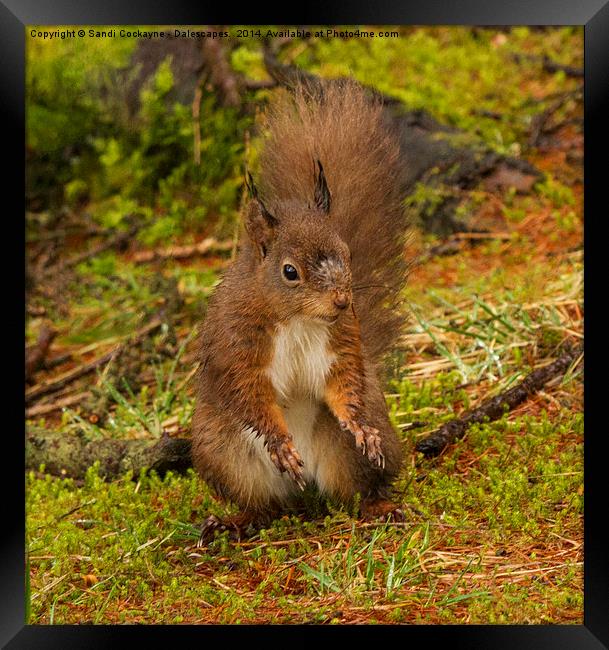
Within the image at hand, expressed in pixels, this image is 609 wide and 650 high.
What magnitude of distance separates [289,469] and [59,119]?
3925 millimetres

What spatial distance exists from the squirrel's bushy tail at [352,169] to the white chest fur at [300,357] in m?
0.43

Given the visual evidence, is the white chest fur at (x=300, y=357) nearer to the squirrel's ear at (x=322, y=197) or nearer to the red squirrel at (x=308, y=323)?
the red squirrel at (x=308, y=323)

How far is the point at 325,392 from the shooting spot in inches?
121

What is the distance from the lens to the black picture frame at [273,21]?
8.45ft

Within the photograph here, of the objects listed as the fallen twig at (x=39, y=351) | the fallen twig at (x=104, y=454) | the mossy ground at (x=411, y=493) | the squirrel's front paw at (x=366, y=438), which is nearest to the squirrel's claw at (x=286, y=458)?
the squirrel's front paw at (x=366, y=438)

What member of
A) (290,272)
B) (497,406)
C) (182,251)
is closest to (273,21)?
(290,272)

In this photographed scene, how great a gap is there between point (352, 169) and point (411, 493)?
113 centimetres

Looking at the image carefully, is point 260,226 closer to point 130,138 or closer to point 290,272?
point 290,272

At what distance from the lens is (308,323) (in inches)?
117

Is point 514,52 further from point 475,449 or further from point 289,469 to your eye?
point 289,469

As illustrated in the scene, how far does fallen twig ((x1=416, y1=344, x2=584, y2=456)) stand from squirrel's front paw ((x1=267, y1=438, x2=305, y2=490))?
0.82 meters

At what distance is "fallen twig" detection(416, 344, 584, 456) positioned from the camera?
367 centimetres

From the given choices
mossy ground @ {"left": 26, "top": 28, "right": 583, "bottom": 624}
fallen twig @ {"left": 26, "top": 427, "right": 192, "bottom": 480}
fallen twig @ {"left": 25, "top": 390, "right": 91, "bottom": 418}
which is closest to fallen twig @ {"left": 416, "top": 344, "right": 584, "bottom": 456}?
mossy ground @ {"left": 26, "top": 28, "right": 583, "bottom": 624}

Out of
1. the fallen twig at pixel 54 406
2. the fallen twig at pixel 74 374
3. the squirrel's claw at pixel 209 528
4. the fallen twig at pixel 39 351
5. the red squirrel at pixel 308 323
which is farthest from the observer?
the fallen twig at pixel 39 351
